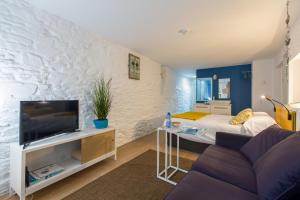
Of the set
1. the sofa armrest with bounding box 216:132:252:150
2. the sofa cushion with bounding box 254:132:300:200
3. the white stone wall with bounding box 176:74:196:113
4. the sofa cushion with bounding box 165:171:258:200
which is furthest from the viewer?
the white stone wall with bounding box 176:74:196:113

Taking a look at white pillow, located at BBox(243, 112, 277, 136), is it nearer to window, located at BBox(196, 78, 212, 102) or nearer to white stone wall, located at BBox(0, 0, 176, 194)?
white stone wall, located at BBox(0, 0, 176, 194)

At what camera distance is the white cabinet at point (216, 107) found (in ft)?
16.8

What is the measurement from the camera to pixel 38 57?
1.95m

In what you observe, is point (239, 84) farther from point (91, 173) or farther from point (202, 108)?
point (91, 173)

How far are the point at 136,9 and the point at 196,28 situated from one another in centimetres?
107

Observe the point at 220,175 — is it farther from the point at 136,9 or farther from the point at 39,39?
the point at 39,39

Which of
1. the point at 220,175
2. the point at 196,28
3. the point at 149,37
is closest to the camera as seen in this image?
the point at 220,175

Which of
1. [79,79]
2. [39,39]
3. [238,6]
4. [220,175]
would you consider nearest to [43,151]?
[79,79]

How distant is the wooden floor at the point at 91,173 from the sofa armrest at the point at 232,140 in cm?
90

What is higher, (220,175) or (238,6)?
(238,6)

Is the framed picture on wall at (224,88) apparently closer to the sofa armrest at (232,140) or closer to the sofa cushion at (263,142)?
the sofa armrest at (232,140)

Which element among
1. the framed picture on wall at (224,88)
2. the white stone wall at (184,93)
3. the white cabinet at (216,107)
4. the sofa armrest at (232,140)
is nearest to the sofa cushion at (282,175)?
the sofa armrest at (232,140)

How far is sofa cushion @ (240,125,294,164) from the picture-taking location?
4.73 ft

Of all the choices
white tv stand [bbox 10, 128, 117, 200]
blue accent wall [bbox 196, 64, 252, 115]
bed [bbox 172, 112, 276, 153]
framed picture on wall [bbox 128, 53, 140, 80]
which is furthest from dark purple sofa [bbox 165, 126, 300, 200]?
blue accent wall [bbox 196, 64, 252, 115]
